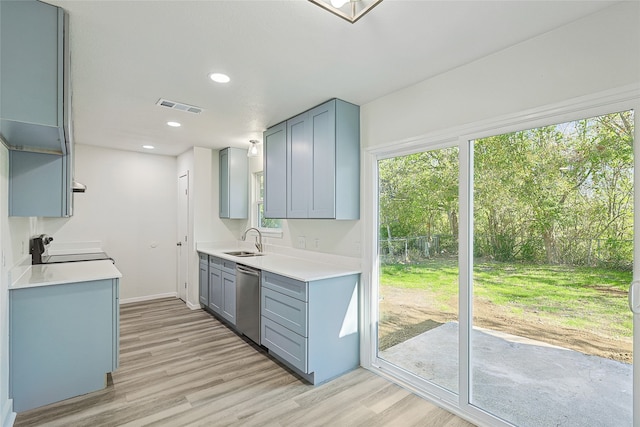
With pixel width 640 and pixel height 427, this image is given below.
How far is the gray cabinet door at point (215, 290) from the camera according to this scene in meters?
4.21

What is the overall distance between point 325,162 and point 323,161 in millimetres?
32

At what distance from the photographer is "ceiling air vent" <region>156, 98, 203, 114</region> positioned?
9.62 ft

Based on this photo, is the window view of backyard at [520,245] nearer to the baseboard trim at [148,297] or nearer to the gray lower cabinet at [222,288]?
the gray lower cabinet at [222,288]

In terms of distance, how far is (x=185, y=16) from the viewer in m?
1.69

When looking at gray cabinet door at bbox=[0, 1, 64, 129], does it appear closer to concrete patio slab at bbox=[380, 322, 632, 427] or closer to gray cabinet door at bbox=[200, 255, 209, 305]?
concrete patio slab at bbox=[380, 322, 632, 427]

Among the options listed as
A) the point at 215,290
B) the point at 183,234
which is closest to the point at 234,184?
the point at 183,234

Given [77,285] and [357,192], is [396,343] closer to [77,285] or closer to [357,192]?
[357,192]

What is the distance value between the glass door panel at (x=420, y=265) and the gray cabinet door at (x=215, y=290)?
2233mm

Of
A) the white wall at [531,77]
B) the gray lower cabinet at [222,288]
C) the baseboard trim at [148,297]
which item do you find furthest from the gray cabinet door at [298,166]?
the baseboard trim at [148,297]

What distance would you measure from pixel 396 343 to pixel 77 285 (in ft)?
8.82

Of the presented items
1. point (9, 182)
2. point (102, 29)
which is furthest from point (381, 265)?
point (9, 182)

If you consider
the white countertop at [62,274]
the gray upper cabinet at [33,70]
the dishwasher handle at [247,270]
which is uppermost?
the gray upper cabinet at [33,70]

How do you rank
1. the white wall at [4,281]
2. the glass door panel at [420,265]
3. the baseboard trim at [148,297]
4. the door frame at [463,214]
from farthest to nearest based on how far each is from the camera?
the baseboard trim at [148,297]
the glass door panel at [420,265]
the white wall at [4,281]
the door frame at [463,214]

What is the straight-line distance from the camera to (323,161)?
9.81ft
